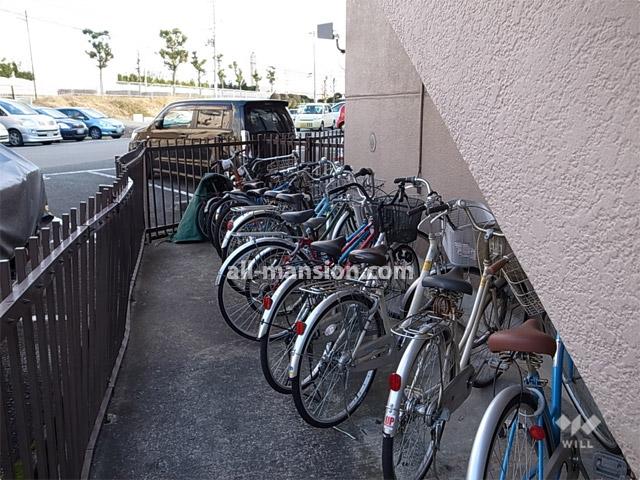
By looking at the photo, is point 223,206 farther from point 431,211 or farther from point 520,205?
point 520,205

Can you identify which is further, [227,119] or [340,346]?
[227,119]

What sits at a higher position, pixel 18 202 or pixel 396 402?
pixel 18 202

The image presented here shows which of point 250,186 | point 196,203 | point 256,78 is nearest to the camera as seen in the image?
point 250,186

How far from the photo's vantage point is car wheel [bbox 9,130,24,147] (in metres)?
19.3

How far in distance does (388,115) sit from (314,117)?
23.3 m

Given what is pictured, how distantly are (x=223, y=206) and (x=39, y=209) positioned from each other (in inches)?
67.9

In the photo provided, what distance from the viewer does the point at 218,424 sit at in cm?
307

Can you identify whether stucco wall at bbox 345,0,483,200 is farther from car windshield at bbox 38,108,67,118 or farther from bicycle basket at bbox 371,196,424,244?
car windshield at bbox 38,108,67,118

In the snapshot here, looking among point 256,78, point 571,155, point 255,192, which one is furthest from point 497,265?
point 256,78

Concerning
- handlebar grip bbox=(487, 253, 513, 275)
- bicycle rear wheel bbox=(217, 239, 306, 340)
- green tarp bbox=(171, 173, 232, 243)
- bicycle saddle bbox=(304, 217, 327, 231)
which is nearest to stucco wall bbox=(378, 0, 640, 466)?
handlebar grip bbox=(487, 253, 513, 275)

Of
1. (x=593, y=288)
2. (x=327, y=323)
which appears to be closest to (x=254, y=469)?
(x=327, y=323)

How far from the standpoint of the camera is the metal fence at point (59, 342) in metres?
1.77

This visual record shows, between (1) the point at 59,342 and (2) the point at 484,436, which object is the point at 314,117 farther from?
(2) the point at 484,436

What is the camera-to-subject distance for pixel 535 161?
1.52 metres
